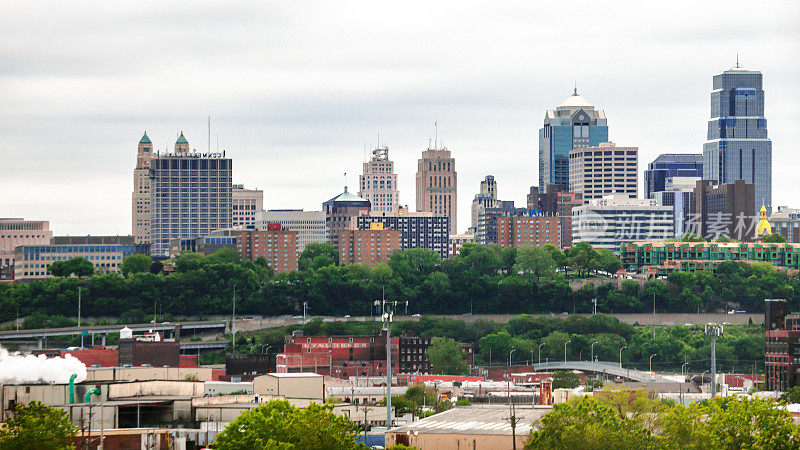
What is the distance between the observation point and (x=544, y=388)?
122m

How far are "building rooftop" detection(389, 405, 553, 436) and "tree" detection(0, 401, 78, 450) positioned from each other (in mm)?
16182

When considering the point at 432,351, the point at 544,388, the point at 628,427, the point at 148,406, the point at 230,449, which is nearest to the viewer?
the point at 230,449

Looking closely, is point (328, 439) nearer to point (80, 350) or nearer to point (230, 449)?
point (230, 449)

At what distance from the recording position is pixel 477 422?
8494 cm

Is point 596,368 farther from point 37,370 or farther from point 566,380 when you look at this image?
point 37,370

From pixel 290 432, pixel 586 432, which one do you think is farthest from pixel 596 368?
pixel 290 432

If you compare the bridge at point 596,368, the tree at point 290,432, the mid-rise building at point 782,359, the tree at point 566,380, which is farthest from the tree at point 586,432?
the bridge at point 596,368

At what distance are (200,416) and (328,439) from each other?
61.7 ft

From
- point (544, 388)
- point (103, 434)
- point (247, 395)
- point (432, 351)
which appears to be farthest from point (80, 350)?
point (103, 434)

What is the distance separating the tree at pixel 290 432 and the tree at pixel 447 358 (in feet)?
371

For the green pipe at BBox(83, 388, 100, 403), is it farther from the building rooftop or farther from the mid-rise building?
the mid-rise building

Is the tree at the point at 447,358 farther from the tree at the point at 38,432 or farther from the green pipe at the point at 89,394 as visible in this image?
Answer: the tree at the point at 38,432

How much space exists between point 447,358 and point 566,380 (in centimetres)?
2613

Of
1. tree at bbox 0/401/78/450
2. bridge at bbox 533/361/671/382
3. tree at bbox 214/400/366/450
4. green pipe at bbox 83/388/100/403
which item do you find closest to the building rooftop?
tree at bbox 214/400/366/450
